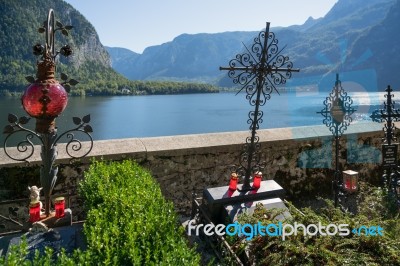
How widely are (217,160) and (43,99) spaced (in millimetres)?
3116

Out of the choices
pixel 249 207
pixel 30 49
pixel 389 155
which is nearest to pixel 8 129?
pixel 249 207

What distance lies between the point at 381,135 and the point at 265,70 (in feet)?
11.3

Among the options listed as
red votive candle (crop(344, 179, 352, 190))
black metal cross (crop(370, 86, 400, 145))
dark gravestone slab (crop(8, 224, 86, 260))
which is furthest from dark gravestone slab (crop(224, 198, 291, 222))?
black metal cross (crop(370, 86, 400, 145))

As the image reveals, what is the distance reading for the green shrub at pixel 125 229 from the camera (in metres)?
2.23

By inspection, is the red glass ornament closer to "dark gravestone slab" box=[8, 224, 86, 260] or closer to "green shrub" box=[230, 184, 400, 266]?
"dark gravestone slab" box=[8, 224, 86, 260]

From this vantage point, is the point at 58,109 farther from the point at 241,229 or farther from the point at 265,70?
the point at 265,70

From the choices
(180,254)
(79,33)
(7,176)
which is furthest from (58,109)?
(79,33)

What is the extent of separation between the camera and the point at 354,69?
14225 cm

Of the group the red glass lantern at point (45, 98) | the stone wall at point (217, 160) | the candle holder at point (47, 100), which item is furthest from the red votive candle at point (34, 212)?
the stone wall at point (217, 160)

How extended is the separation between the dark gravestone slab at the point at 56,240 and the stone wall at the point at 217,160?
149 centimetres

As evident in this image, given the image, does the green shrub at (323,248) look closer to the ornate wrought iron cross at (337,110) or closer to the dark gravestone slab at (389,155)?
the ornate wrought iron cross at (337,110)

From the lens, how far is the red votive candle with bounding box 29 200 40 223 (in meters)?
3.67

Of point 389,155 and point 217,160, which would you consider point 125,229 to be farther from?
point 389,155

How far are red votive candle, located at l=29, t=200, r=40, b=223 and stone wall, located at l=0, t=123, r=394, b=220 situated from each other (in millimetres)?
1138
